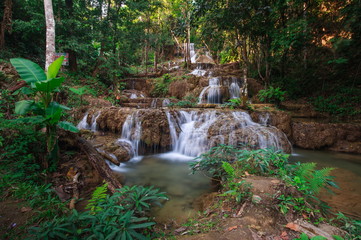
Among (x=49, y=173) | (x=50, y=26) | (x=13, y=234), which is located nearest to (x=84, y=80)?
(x=50, y=26)

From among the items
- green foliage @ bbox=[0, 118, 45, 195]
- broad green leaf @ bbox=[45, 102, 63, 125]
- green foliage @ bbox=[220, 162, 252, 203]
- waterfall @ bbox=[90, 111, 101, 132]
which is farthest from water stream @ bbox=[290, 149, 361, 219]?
waterfall @ bbox=[90, 111, 101, 132]

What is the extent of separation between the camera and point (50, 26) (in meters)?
6.32

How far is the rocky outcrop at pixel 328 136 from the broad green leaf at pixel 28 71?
935cm

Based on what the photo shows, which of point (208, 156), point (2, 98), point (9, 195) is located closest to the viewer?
point (9, 195)

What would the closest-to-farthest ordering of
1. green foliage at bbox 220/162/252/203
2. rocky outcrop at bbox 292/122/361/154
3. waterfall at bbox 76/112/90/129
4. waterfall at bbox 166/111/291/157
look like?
1. green foliage at bbox 220/162/252/203
2. waterfall at bbox 166/111/291/157
3. rocky outcrop at bbox 292/122/361/154
4. waterfall at bbox 76/112/90/129

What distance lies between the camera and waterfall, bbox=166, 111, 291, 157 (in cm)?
629

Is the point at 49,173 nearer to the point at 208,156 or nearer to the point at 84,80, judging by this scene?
the point at 208,156

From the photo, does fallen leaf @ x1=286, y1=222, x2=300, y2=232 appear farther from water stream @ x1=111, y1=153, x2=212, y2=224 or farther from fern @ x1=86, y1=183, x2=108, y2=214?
fern @ x1=86, y1=183, x2=108, y2=214

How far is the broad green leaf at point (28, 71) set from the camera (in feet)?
9.95

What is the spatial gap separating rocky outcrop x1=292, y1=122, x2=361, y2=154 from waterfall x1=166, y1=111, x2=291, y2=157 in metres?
1.81

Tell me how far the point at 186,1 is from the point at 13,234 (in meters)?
18.4

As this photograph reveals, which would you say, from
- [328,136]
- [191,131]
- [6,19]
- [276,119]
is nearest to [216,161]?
[191,131]

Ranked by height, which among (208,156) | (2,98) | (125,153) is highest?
(2,98)

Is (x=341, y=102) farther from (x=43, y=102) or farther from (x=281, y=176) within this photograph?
(x=43, y=102)
